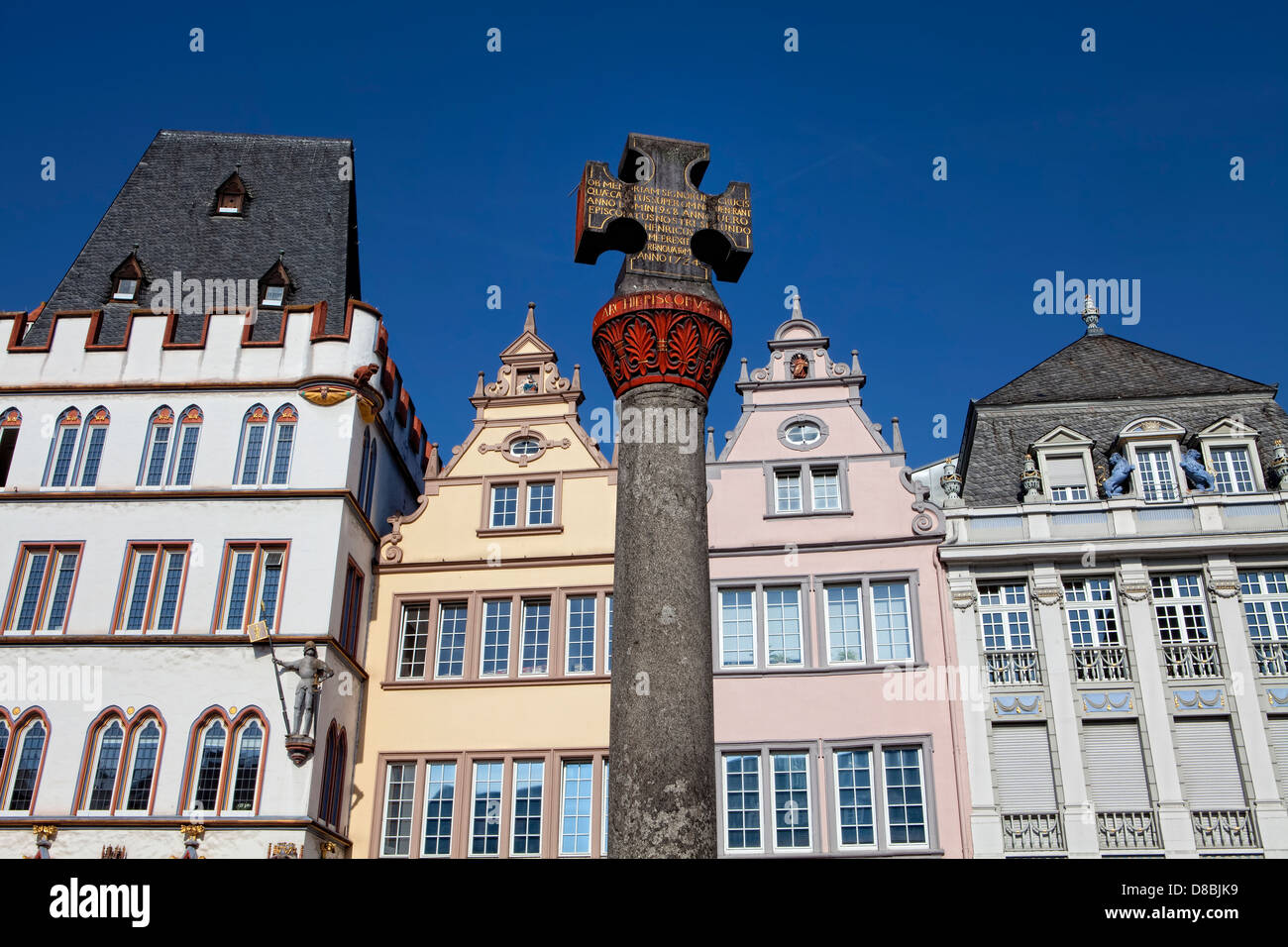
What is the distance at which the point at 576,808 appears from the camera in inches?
957

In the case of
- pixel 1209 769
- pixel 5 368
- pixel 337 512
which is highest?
pixel 5 368

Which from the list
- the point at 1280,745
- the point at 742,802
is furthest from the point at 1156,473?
the point at 742,802

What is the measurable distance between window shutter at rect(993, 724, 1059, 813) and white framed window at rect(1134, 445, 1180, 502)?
602 centimetres

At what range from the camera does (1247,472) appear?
26.9 metres

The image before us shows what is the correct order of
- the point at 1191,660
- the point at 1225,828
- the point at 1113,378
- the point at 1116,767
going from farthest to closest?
the point at 1113,378 < the point at 1191,660 < the point at 1116,767 < the point at 1225,828

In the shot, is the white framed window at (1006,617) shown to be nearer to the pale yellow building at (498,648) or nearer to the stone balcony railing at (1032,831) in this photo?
the stone balcony railing at (1032,831)

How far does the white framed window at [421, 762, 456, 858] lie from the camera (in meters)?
24.3

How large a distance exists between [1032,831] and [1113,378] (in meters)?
11.5

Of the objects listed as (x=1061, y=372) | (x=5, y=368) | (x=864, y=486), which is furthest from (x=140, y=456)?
(x=1061, y=372)

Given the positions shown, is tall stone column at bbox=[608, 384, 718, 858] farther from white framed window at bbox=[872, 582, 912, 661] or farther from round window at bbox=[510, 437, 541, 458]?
round window at bbox=[510, 437, 541, 458]

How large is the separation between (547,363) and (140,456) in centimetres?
900

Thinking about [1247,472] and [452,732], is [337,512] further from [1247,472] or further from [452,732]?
[1247,472]

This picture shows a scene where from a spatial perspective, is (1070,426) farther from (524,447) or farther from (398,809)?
(398,809)

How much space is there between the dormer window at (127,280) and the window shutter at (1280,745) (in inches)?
1032
